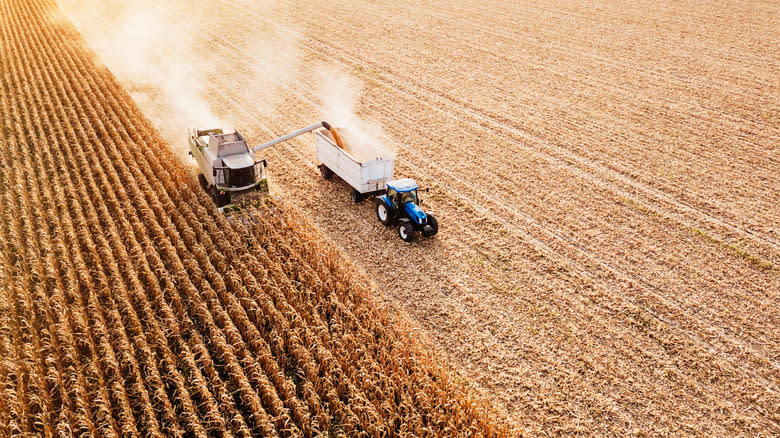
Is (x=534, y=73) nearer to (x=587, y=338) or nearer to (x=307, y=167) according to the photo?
(x=307, y=167)

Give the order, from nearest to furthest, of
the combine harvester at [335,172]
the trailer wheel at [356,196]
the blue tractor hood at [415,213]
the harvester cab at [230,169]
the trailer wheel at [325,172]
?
the blue tractor hood at [415,213], the combine harvester at [335,172], the harvester cab at [230,169], the trailer wheel at [356,196], the trailer wheel at [325,172]

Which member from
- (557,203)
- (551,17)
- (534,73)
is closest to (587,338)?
(557,203)

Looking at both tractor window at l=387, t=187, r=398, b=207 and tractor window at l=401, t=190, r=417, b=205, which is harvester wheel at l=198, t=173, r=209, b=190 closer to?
tractor window at l=387, t=187, r=398, b=207

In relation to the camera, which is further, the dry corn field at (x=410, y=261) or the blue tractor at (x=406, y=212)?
the blue tractor at (x=406, y=212)

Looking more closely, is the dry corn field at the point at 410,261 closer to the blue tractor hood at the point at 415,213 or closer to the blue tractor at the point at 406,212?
the blue tractor at the point at 406,212

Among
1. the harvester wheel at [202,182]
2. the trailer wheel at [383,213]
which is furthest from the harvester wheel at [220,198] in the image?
the trailer wheel at [383,213]

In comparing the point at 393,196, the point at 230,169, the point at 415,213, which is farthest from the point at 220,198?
the point at 415,213

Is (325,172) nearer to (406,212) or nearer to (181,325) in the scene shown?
(406,212)

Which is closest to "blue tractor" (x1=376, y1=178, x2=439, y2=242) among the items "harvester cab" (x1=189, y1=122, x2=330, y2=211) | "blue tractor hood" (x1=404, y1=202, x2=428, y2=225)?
"blue tractor hood" (x1=404, y1=202, x2=428, y2=225)
